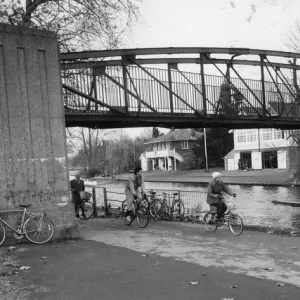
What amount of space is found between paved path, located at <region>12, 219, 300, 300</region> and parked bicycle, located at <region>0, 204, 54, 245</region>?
36 centimetres

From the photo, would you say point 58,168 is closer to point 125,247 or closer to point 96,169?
point 125,247

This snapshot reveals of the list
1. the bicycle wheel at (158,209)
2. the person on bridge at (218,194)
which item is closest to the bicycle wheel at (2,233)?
the person on bridge at (218,194)

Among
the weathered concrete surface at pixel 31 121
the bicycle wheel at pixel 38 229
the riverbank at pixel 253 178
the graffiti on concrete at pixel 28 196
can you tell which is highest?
the weathered concrete surface at pixel 31 121

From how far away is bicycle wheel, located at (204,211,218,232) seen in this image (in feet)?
38.8

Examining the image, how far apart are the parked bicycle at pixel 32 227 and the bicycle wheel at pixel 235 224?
4.65 meters

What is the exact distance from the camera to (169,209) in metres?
15.0

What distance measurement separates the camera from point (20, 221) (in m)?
9.42

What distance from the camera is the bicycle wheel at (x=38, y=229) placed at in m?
9.39

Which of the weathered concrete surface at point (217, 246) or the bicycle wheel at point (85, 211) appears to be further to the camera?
the bicycle wheel at point (85, 211)

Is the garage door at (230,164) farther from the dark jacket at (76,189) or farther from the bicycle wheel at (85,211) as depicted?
the dark jacket at (76,189)

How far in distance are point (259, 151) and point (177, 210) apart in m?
45.7

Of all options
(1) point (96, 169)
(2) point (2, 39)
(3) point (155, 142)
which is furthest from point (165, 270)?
(3) point (155, 142)

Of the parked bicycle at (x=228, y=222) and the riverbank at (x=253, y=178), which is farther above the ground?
the parked bicycle at (x=228, y=222)

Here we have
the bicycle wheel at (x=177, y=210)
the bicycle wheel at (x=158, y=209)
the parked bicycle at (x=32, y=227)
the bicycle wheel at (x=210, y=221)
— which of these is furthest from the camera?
the bicycle wheel at (x=177, y=210)
